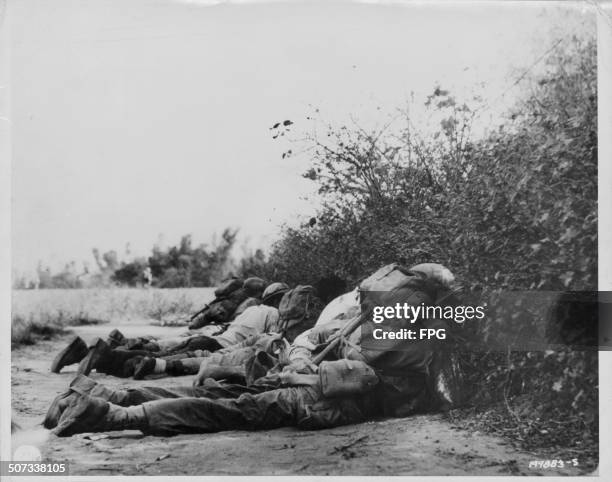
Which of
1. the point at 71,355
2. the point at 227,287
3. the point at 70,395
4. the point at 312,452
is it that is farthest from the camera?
the point at 227,287

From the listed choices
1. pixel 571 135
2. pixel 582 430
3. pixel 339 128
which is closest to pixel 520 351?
pixel 582 430

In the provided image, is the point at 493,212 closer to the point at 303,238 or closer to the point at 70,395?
the point at 303,238

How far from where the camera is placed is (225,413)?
472cm

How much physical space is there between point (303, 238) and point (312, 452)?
1291 millimetres

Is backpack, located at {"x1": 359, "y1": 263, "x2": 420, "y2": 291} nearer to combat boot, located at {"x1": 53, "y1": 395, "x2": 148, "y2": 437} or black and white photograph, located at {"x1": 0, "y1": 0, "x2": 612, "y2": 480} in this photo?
black and white photograph, located at {"x1": 0, "y1": 0, "x2": 612, "y2": 480}

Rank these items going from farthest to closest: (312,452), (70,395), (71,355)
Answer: (71,355) < (70,395) < (312,452)

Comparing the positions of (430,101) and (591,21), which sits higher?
(591,21)

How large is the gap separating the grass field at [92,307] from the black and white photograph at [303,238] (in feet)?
0.04

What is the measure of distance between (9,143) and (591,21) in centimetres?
368

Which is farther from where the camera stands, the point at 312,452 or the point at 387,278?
the point at 387,278

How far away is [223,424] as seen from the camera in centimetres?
471

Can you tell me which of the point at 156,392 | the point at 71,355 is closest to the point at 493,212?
the point at 156,392

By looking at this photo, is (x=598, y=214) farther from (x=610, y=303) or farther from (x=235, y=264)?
(x=235, y=264)

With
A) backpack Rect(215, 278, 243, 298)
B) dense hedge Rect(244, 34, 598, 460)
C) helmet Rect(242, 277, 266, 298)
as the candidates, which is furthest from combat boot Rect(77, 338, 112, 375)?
dense hedge Rect(244, 34, 598, 460)
